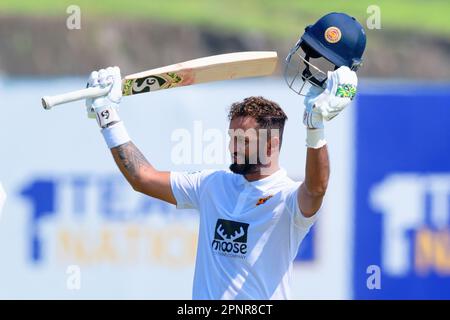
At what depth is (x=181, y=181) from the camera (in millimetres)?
5121

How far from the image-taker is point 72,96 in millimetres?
4848

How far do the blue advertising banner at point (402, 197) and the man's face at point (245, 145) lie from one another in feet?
10.2

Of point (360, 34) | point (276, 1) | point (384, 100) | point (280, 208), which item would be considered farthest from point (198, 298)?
point (276, 1)

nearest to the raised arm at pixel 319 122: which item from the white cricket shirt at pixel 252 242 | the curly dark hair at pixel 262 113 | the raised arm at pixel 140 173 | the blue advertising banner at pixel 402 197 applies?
the white cricket shirt at pixel 252 242

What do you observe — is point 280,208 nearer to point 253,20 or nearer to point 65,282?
point 65,282

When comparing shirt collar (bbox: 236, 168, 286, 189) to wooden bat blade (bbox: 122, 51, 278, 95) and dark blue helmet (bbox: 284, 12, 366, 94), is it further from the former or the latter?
wooden bat blade (bbox: 122, 51, 278, 95)

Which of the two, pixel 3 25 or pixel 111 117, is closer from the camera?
pixel 111 117

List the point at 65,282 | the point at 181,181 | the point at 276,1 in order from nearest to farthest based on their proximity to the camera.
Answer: the point at 181,181 < the point at 65,282 < the point at 276,1

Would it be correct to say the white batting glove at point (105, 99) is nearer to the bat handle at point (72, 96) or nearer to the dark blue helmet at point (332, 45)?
the bat handle at point (72, 96)

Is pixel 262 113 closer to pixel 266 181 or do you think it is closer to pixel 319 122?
pixel 266 181

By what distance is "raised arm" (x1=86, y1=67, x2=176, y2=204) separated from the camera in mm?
4957

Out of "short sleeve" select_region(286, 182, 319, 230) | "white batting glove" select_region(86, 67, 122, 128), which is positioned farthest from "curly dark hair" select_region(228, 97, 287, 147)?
"white batting glove" select_region(86, 67, 122, 128)

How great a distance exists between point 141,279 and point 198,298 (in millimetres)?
2917

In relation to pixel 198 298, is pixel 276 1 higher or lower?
higher
